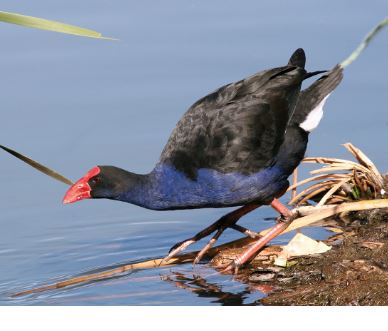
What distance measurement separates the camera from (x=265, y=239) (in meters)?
5.32

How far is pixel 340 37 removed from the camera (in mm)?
7445

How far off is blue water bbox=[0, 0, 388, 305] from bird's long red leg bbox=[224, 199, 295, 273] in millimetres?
102

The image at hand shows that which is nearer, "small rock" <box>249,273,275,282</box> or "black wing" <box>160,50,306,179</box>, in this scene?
"small rock" <box>249,273,275,282</box>

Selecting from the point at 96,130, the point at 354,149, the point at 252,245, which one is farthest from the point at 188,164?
the point at 96,130

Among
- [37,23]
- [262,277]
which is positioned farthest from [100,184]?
[37,23]

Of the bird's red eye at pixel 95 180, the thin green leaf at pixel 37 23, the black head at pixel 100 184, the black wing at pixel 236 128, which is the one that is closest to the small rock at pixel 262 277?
the black wing at pixel 236 128

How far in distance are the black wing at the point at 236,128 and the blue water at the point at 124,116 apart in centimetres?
60

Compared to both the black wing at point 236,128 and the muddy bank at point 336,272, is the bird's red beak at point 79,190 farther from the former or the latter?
the muddy bank at point 336,272

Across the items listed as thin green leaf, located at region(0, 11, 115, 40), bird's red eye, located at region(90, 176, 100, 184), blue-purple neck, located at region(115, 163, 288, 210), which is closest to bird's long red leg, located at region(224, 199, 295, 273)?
blue-purple neck, located at region(115, 163, 288, 210)

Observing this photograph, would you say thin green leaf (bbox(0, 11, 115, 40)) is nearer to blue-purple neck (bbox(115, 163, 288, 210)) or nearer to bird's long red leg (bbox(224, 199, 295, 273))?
blue-purple neck (bbox(115, 163, 288, 210))

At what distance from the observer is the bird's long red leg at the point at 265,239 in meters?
5.22

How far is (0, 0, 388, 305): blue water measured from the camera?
17.9 feet

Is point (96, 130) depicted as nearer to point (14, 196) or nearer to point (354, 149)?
point (14, 196)

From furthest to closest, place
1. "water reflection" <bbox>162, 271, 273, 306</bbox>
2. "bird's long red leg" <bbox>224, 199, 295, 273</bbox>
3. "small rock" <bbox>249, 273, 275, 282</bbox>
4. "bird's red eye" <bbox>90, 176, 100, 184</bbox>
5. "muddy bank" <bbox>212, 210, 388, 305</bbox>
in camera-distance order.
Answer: "bird's red eye" <bbox>90, 176, 100, 184</bbox> < "bird's long red leg" <bbox>224, 199, 295, 273</bbox> < "small rock" <bbox>249, 273, 275, 282</bbox> < "water reflection" <bbox>162, 271, 273, 306</bbox> < "muddy bank" <bbox>212, 210, 388, 305</bbox>
